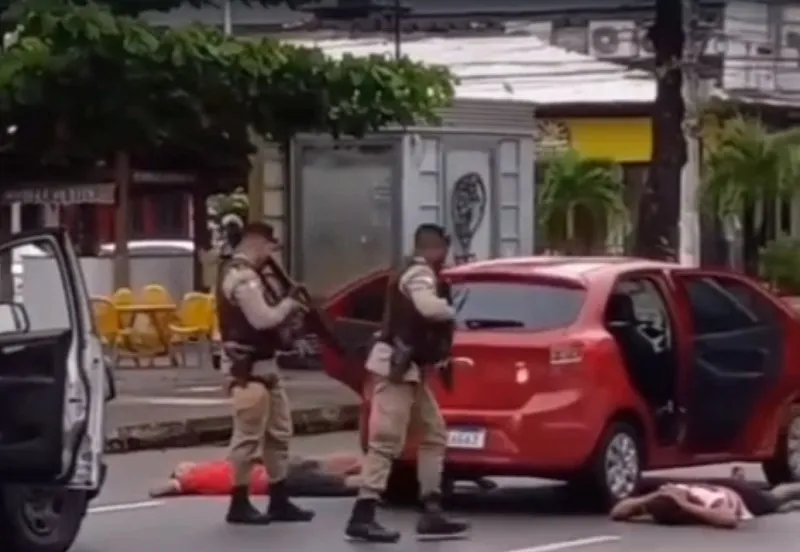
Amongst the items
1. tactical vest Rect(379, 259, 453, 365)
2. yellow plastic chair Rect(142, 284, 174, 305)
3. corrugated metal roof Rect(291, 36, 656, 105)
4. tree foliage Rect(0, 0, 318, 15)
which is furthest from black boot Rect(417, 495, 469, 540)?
corrugated metal roof Rect(291, 36, 656, 105)

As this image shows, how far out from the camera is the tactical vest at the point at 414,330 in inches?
575

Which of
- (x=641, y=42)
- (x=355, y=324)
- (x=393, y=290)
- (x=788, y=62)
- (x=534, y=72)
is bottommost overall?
(x=355, y=324)

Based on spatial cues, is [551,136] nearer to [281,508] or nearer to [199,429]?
[199,429]

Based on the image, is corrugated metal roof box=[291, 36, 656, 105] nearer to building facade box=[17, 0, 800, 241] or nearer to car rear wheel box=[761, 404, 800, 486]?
building facade box=[17, 0, 800, 241]

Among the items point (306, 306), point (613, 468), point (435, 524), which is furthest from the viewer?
point (613, 468)

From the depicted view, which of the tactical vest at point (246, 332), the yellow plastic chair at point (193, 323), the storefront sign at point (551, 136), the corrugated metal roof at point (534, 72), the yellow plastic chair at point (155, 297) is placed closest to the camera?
the tactical vest at point (246, 332)

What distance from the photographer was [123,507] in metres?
16.9

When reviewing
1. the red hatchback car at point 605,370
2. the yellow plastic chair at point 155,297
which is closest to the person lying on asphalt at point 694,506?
the red hatchback car at point 605,370

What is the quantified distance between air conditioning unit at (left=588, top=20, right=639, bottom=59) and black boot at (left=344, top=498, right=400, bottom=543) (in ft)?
106

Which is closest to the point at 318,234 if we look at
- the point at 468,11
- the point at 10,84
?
the point at 10,84

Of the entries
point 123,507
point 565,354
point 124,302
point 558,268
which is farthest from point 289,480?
point 124,302

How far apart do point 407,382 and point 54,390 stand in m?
2.17

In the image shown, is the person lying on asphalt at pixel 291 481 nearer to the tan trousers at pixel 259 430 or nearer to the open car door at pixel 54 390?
the tan trousers at pixel 259 430

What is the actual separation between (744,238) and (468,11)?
8.89 metres
